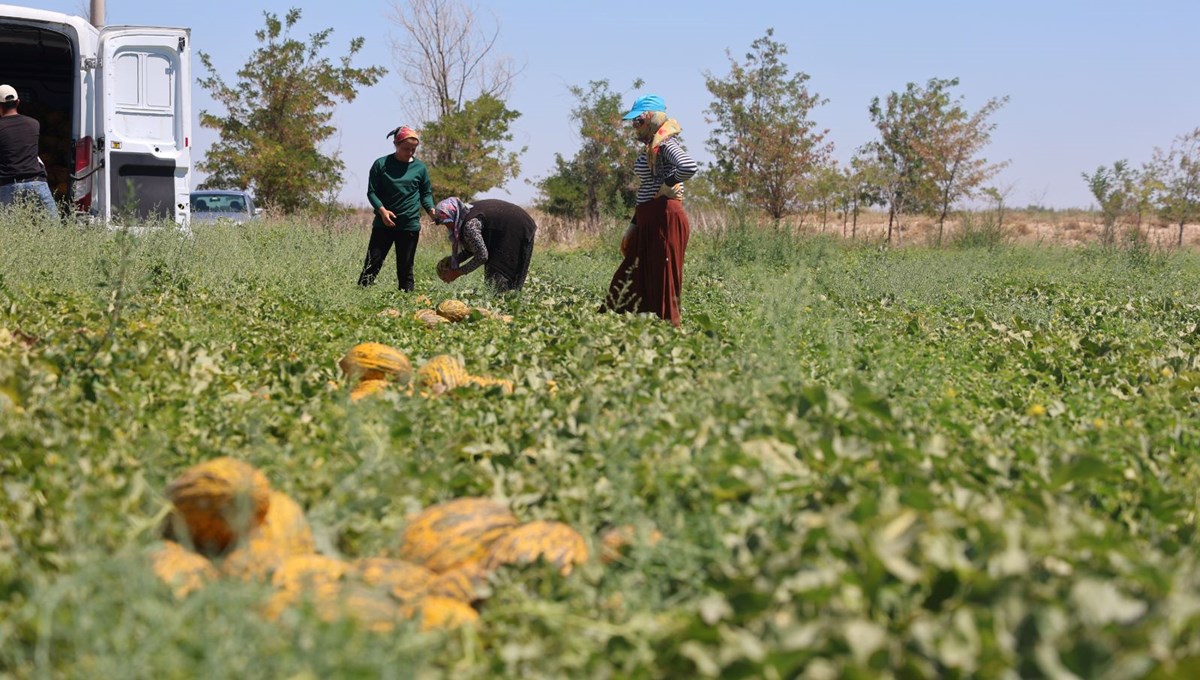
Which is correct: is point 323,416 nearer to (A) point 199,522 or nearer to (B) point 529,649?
(A) point 199,522

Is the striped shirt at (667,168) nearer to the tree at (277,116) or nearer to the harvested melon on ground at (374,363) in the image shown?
the harvested melon on ground at (374,363)

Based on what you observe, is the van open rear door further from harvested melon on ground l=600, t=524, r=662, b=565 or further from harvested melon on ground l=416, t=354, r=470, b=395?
harvested melon on ground l=600, t=524, r=662, b=565

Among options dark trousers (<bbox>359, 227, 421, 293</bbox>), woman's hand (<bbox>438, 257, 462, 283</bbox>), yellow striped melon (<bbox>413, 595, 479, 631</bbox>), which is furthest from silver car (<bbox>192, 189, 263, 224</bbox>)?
yellow striped melon (<bbox>413, 595, 479, 631</bbox>)

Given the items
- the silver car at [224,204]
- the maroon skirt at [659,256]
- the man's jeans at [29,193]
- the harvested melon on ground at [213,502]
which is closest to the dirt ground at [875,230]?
the silver car at [224,204]

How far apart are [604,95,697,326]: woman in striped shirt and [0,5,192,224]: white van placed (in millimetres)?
5128

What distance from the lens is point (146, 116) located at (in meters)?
11.4

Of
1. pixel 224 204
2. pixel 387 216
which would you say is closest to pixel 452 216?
pixel 387 216

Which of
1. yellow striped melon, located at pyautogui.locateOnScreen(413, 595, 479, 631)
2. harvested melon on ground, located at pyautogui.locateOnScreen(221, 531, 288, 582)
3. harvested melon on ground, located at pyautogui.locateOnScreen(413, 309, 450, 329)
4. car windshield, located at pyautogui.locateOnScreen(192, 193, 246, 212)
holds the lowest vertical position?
yellow striped melon, located at pyautogui.locateOnScreen(413, 595, 479, 631)

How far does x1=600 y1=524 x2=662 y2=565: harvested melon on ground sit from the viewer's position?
2.92 meters

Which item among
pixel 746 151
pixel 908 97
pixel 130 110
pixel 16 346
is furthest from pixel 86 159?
pixel 908 97

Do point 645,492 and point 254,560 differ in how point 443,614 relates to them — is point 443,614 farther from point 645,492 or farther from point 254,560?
point 645,492

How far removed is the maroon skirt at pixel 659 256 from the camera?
822 centimetres

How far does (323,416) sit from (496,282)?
559 cm

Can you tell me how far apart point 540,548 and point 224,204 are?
19658 millimetres
